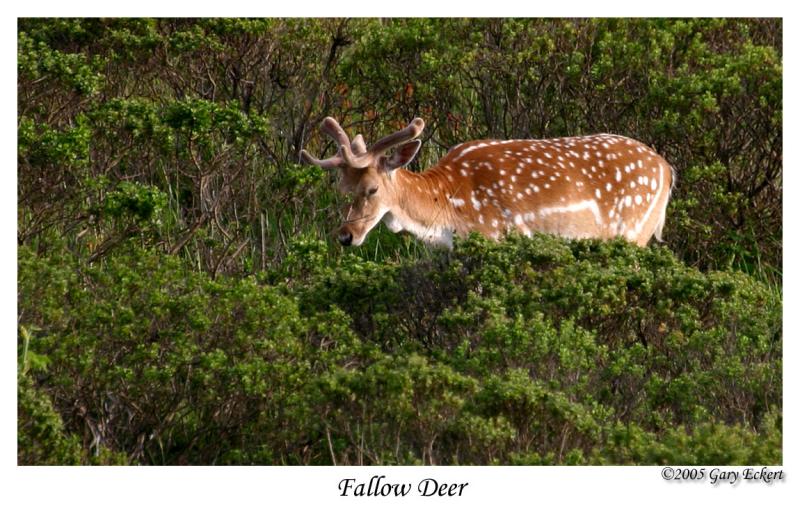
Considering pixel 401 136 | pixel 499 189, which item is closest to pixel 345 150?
pixel 401 136

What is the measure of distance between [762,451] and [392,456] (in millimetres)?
1619

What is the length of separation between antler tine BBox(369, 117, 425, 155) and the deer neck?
0.26m

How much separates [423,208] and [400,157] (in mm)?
375

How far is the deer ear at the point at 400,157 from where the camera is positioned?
8.81m

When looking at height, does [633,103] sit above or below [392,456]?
above

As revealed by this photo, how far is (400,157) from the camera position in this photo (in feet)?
29.2

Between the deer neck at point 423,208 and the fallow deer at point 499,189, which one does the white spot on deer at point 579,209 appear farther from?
the deer neck at point 423,208

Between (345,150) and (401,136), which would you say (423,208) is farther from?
(345,150)

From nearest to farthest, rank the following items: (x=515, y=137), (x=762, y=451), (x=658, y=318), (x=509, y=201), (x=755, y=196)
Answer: (x=762, y=451) < (x=658, y=318) < (x=509, y=201) < (x=755, y=196) < (x=515, y=137)

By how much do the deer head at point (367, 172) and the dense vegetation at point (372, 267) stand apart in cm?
27

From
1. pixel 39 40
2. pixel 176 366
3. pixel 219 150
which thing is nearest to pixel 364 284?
pixel 176 366

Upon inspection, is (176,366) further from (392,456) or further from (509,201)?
(509,201)

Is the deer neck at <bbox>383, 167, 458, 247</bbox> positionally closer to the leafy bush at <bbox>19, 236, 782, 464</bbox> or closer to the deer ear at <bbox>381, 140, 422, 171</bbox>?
the deer ear at <bbox>381, 140, 422, 171</bbox>

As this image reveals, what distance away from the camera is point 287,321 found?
22.8 ft
